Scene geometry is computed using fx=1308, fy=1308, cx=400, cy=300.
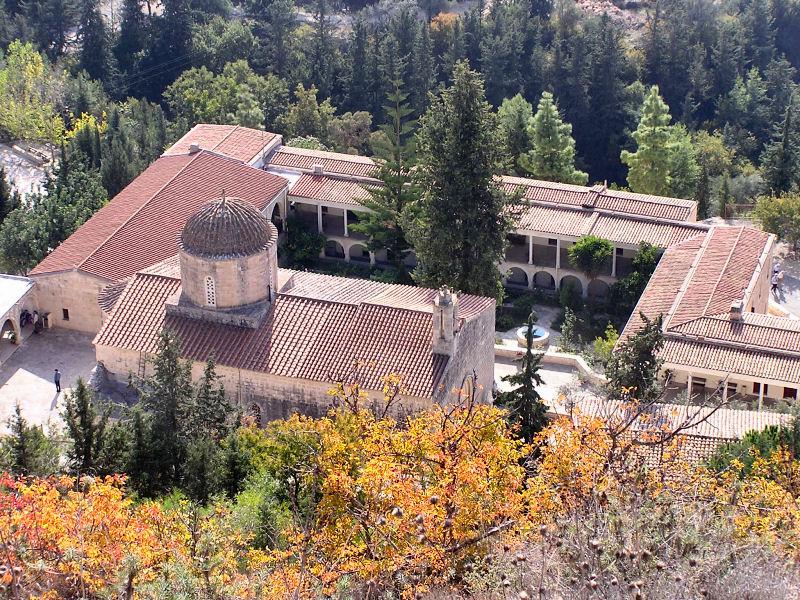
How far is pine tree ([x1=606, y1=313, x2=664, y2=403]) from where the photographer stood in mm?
47188

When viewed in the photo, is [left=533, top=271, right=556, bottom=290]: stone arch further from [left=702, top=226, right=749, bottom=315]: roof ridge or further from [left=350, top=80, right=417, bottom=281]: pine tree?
[left=702, top=226, right=749, bottom=315]: roof ridge

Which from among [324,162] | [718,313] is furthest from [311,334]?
[324,162]

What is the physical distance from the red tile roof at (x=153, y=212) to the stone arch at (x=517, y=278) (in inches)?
474

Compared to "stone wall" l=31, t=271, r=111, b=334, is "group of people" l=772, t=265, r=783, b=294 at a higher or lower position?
lower

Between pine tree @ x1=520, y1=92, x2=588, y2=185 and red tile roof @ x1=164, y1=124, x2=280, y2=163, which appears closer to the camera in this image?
red tile roof @ x1=164, y1=124, x2=280, y2=163

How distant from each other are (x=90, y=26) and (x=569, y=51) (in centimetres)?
3467

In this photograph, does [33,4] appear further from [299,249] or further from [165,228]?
[165,228]

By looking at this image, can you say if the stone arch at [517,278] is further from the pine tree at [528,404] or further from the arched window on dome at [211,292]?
the arched window on dome at [211,292]

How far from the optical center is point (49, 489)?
32375 mm

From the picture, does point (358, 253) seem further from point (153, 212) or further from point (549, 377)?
point (549, 377)

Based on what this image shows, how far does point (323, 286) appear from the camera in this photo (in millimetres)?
46312

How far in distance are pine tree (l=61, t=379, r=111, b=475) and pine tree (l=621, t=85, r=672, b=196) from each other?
1737 inches

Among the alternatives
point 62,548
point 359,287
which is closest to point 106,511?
point 62,548

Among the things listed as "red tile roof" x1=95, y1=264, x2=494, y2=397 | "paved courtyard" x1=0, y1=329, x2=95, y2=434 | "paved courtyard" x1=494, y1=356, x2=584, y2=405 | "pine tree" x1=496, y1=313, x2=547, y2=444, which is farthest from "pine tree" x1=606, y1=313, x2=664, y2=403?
"paved courtyard" x1=0, y1=329, x2=95, y2=434
